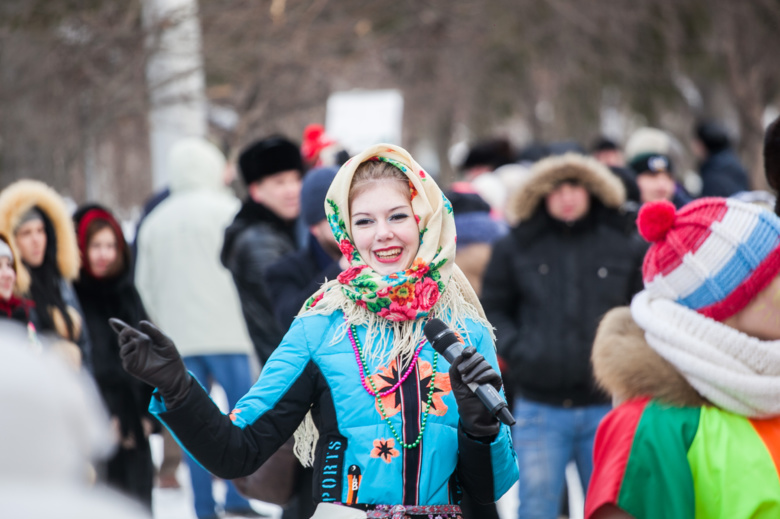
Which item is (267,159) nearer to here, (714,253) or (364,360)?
(364,360)

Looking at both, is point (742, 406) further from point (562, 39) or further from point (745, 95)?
point (562, 39)

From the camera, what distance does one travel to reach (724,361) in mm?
2453

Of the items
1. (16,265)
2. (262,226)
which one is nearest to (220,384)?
(262,226)

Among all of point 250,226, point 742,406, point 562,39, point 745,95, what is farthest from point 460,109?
point 742,406

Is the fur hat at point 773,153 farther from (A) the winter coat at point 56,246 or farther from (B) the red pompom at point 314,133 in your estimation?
(A) the winter coat at point 56,246

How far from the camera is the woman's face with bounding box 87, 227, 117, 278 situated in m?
5.35

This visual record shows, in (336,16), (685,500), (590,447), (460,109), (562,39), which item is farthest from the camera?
(460,109)

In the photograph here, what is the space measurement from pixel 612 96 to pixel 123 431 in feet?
68.2

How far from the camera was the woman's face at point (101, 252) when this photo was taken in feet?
17.5

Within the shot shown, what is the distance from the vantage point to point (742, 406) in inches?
97.6

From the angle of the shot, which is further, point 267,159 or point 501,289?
point 267,159

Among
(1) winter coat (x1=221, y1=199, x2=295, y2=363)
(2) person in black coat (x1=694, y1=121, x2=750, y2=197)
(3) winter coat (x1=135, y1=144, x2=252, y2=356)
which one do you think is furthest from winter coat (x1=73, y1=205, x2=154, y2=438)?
(2) person in black coat (x1=694, y1=121, x2=750, y2=197)

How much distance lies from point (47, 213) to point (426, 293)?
306cm

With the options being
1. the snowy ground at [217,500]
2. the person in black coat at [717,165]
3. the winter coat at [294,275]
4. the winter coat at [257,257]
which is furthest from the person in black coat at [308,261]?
the person in black coat at [717,165]
